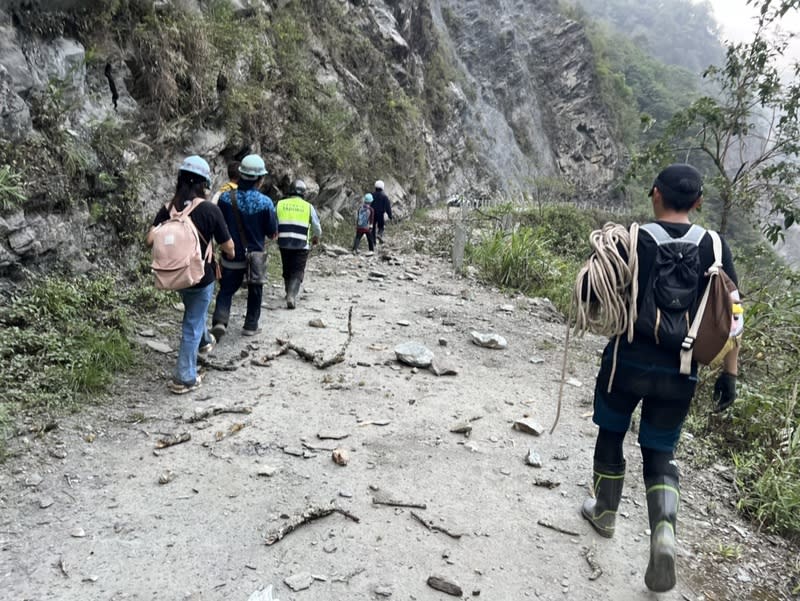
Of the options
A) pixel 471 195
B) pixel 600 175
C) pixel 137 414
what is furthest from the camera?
pixel 600 175

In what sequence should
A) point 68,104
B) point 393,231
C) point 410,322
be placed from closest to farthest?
point 68,104 < point 410,322 < point 393,231

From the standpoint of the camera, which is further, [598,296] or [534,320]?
[534,320]

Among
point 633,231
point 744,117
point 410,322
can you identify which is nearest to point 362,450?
point 633,231

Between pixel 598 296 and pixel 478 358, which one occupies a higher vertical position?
pixel 598 296

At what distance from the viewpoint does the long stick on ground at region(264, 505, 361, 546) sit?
2.54 meters

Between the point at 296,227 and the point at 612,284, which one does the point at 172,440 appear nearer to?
the point at 612,284

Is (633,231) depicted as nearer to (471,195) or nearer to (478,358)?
(478,358)

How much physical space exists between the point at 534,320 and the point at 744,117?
14.3ft

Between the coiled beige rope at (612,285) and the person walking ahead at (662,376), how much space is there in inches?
1.6

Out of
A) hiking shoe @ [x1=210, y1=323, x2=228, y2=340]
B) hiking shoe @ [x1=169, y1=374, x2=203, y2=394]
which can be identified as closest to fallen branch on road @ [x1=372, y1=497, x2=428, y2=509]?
hiking shoe @ [x1=169, y1=374, x2=203, y2=394]

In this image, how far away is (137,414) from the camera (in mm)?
3691

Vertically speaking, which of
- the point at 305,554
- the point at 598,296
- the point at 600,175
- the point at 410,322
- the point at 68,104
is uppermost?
the point at 600,175

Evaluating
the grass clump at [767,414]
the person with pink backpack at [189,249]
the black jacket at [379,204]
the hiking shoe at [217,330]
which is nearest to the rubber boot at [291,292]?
the hiking shoe at [217,330]

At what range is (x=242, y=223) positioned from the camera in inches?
203
